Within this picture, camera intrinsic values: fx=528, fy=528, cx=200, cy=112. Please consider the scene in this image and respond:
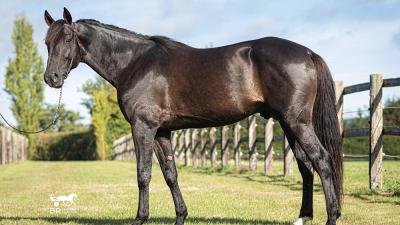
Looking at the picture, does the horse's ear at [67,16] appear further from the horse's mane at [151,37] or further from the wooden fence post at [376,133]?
the wooden fence post at [376,133]

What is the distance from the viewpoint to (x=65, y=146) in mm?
46938

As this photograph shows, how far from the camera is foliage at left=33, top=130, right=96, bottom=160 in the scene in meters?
46.5

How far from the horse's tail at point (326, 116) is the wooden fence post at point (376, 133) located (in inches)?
161

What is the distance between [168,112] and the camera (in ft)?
18.3

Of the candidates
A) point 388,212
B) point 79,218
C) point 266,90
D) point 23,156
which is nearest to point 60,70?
point 79,218

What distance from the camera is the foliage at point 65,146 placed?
4647 cm

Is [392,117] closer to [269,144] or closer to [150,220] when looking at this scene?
[269,144]

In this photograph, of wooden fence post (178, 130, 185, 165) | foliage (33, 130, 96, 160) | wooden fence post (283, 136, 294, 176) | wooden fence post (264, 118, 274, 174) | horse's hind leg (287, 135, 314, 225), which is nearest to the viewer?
horse's hind leg (287, 135, 314, 225)

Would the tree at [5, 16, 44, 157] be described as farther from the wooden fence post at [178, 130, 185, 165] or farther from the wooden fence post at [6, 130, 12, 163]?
the wooden fence post at [178, 130, 185, 165]

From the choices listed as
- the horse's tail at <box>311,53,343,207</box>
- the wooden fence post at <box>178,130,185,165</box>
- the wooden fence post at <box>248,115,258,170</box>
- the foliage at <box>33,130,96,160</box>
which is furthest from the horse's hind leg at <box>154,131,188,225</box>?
the foliage at <box>33,130,96,160</box>

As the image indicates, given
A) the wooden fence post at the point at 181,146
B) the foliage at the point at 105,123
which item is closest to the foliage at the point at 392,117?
the wooden fence post at the point at 181,146

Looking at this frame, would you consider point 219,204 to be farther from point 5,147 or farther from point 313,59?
point 5,147

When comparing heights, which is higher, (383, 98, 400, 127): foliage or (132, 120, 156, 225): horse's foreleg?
(383, 98, 400, 127): foliage

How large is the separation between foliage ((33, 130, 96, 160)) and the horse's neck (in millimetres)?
40970
